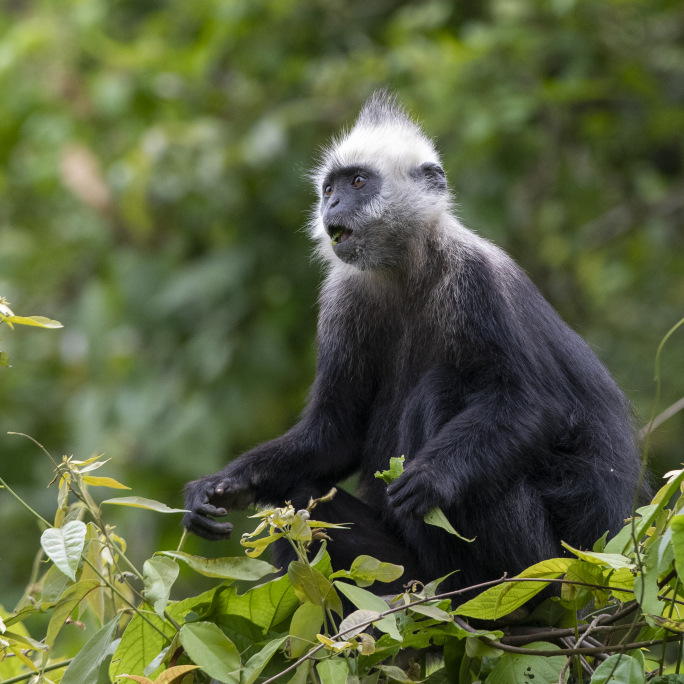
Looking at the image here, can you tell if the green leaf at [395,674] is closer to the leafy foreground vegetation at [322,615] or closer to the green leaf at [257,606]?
the leafy foreground vegetation at [322,615]

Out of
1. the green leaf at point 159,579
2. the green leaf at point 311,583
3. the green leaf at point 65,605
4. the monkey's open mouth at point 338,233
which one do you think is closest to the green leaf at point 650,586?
the green leaf at point 311,583

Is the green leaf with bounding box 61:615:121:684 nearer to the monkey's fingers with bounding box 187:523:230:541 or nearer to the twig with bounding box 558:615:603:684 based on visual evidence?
the monkey's fingers with bounding box 187:523:230:541

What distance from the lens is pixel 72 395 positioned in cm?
836

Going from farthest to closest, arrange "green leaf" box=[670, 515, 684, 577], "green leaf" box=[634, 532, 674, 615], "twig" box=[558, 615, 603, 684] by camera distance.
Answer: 1. "twig" box=[558, 615, 603, 684]
2. "green leaf" box=[634, 532, 674, 615]
3. "green leaf" box=[670, 515, 684, 577]

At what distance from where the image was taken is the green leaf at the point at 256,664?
7.36 ft

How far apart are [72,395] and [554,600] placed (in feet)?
21.4

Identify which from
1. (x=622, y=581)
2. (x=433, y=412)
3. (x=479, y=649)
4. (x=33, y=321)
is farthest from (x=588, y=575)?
(x=33, y=321)

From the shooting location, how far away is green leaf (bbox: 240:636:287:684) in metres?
2.24

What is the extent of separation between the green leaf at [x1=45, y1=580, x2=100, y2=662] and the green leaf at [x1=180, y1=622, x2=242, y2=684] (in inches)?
12.5

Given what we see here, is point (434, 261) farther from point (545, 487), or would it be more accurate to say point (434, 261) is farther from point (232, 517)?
point (232, 517)

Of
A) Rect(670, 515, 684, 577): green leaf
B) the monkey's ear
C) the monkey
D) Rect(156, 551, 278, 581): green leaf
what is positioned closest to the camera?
Rect(670, 515, 684, 577): green leaf

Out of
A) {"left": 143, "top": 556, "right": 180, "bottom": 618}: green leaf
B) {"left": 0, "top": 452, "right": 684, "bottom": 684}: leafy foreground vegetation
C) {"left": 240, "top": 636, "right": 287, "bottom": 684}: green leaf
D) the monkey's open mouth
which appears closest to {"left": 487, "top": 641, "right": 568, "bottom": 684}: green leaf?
{"left": 0, "top": 452, "right": 684, "bottom": 684}: leafy foreground vegetation

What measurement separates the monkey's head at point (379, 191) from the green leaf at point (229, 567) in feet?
5.92

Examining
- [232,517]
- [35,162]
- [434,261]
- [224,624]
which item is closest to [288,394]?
[232,517]
